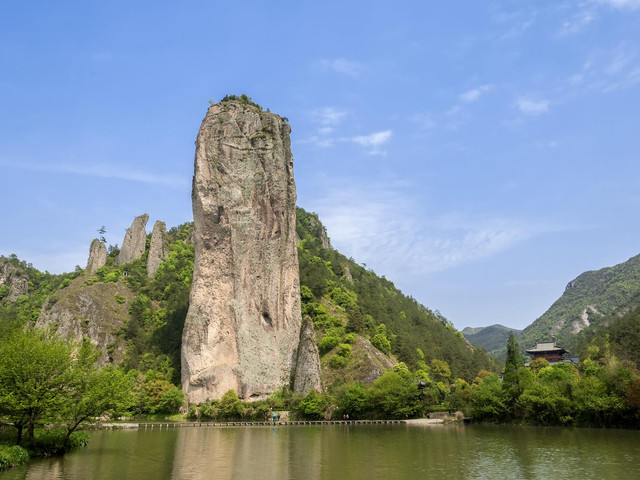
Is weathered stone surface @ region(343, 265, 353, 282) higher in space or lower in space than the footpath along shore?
higher

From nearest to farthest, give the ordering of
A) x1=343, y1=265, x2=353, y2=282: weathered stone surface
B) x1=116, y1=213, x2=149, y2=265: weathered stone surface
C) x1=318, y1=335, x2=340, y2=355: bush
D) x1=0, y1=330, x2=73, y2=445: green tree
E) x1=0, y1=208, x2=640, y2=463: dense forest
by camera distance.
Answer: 1. x1=0, y1=330, x2=73, y2=445: green tree
2. x1=0, y1=208, x2=640, y2=463: dense forest
3. x1=318, y1=335, x2=340, y2=355: bush
4. x1=343, y1=265, x2=353, y2=282: weathered stone surface
5. x1=116, y1=213, x2=149, y2=265: weathered stone surface

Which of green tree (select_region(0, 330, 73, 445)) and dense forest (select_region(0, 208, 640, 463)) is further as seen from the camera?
dense forest (select_region(0, 208, 640, 463))

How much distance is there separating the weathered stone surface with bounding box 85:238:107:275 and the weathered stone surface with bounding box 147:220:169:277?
41.4 feet

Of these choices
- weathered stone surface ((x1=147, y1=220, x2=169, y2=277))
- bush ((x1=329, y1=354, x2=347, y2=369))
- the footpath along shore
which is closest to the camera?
the footpath along shore

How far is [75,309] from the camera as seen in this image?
288 feet

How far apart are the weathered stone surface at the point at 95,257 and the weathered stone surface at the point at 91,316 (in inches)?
766

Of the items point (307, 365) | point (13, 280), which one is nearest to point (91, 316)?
point (307, 365)

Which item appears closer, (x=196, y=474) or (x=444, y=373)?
(x=196, y=474)

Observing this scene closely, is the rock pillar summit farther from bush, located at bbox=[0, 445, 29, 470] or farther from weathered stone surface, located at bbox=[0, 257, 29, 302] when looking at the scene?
weathered stone surface, located at bbox=[0, 257, 29, 302]

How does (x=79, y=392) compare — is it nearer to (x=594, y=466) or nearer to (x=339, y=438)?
(x=339, y=438)

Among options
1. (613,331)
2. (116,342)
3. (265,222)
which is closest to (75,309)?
(116,342)

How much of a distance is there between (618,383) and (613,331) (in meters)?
43.1

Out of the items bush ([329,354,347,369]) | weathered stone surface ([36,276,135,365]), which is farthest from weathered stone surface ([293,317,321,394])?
weathered stone surface ([36,276,135,365])

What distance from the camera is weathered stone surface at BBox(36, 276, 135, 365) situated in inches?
3364
